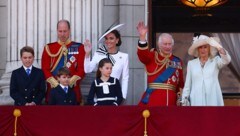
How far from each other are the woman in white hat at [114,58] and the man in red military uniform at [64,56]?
166 mm

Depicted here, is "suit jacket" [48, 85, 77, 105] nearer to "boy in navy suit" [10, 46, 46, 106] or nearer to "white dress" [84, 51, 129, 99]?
→ "boy in navy suit" [10, 46, 46, 106]

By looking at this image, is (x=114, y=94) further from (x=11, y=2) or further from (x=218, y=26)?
(x=218, y=26)

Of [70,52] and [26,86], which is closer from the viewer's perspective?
[26,86]

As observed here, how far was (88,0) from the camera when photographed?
50.5ft

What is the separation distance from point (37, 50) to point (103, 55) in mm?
1345

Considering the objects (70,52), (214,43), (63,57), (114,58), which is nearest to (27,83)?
(63,57)

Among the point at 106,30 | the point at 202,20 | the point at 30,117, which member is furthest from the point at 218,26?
the point at 30,117

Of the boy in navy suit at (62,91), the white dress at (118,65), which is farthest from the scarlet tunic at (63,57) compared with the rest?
the boy in navy suit at (62,91)

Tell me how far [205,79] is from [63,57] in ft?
6.74

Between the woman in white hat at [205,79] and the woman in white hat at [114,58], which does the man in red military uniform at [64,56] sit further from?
the woman in white hat at [205,79]

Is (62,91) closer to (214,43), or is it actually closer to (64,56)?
(64,56)

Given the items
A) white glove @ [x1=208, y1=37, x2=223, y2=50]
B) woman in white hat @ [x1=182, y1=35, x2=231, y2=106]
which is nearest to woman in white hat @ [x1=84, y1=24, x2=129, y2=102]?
woman in white hat @ [x1=182, y1=35, x2=231, y2=106]

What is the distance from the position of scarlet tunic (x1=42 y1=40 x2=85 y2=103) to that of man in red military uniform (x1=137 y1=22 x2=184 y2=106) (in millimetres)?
941

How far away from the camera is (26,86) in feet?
45.9
